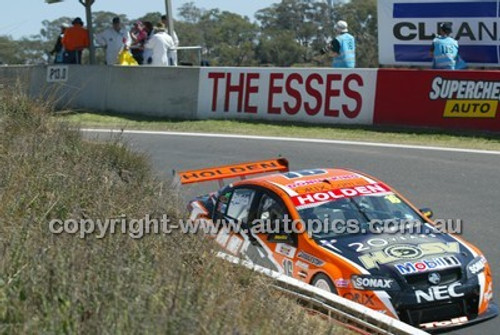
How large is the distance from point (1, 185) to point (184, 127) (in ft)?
42.7

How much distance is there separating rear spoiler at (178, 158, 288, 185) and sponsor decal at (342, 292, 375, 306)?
9.67 feet

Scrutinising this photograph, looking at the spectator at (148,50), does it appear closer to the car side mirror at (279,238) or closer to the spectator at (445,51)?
the spectator at (445,51)

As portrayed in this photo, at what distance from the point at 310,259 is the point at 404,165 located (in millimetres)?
7069

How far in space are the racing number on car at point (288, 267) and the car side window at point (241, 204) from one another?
2.94 feet

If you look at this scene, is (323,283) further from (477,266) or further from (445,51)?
(445,51)

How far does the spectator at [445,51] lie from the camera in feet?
62.8

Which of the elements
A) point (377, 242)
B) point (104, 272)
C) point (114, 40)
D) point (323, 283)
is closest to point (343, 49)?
point (114, 40)

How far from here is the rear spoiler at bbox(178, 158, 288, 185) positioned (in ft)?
36.1

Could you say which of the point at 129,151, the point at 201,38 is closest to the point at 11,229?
the point at 129,151

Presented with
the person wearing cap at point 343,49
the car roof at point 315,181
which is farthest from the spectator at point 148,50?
the car roof at point 315,181

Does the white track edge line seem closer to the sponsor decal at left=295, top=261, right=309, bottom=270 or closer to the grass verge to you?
the sponsor decal at left=295, top=261, right=309, bottom=270

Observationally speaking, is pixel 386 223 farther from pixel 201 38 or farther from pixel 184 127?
pixel 201 38

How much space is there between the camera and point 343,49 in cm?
2012

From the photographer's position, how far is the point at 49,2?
2678 cm
